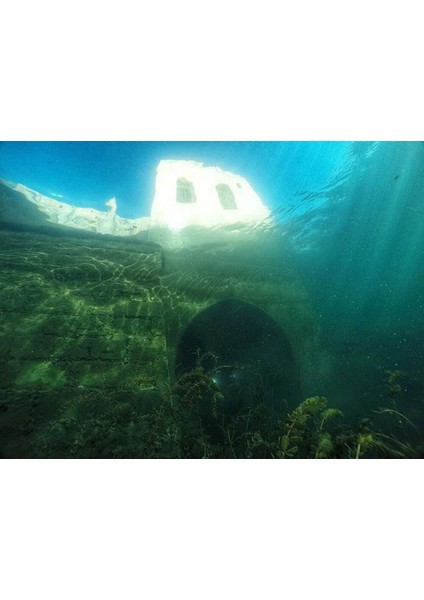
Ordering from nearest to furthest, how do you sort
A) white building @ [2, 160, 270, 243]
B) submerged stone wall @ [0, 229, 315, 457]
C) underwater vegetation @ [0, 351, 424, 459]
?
1. underwater vegetation @ [0, 351, 424, 459]
2. submerged stone wall @ [0, 229, 315, 457]
3. white building @ [2, 160, 270, 243]

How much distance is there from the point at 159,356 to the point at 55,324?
7.56 ft

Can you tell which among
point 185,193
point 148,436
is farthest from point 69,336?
point 185,193

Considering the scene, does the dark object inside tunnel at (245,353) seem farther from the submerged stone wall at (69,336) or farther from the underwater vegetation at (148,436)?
the underwater vegetation at (148,436)

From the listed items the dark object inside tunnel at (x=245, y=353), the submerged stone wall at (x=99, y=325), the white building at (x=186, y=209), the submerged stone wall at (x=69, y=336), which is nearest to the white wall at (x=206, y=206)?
the white building at (x=186, y=209)

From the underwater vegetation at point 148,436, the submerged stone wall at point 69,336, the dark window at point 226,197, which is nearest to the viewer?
the underwater vegetation at point 148,436

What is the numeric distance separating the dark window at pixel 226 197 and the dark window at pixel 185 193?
1.74 metres

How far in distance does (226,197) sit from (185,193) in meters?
2.74

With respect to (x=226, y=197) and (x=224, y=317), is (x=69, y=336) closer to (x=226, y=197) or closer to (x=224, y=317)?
(x=224, y=317)

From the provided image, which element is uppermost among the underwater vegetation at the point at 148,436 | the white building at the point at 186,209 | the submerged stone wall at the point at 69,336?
the white building at the point at 186,209

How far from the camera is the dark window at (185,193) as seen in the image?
49.7 ft

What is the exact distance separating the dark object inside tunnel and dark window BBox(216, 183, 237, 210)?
9.26 meters

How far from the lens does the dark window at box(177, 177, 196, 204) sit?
15.2m

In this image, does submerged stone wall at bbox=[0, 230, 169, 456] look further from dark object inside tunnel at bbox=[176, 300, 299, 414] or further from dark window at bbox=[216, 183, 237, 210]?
dark window at bbox=[216, 183, 237, 210]

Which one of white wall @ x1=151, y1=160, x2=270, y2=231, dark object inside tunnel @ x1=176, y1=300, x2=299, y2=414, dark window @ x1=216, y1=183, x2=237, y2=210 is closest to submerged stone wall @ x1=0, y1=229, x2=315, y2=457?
dark object inside tunnel @ x1=176, y1=300, x2=299, y2=414
